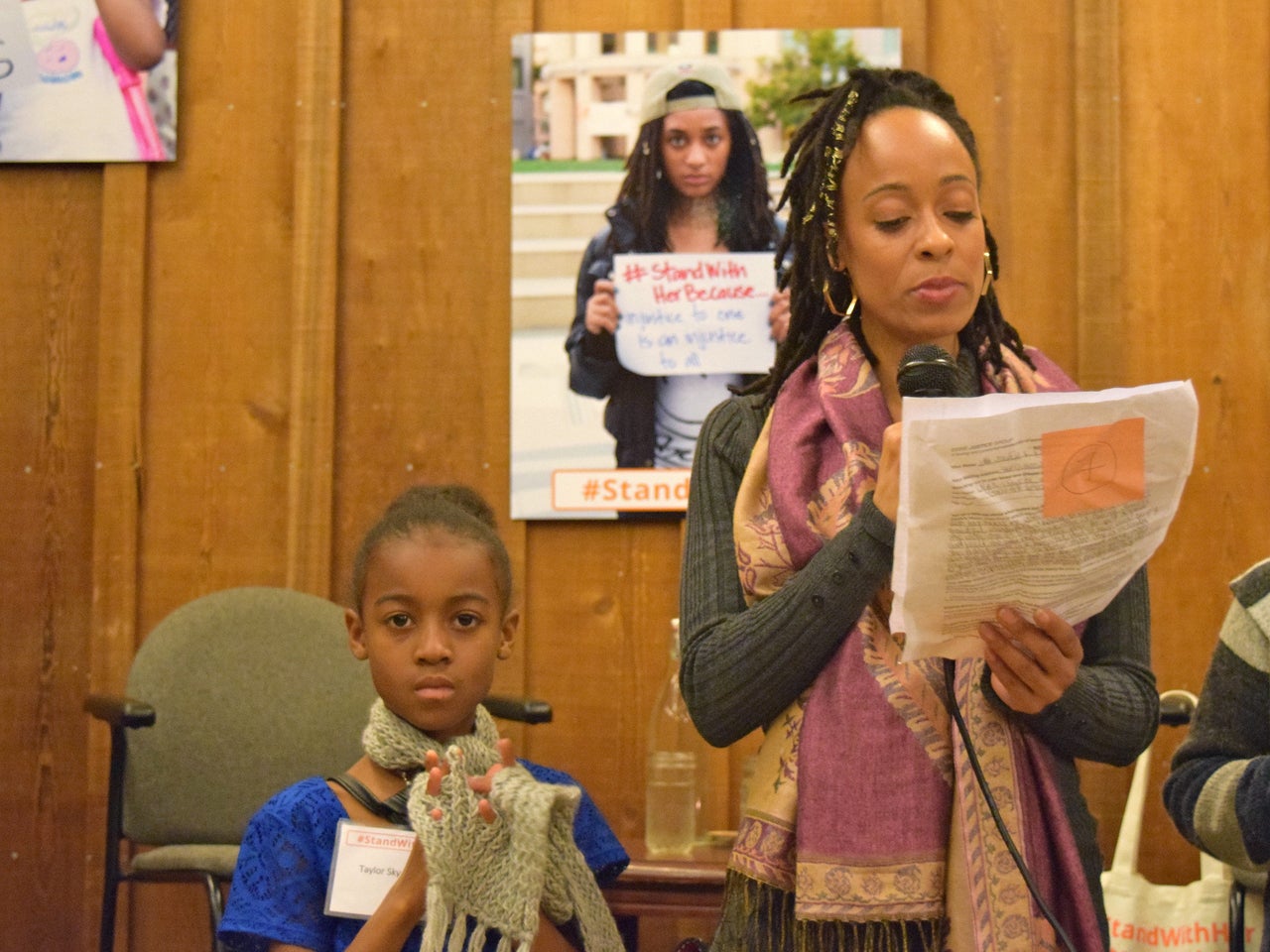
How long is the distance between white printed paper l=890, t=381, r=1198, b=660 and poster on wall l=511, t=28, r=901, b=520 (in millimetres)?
1725

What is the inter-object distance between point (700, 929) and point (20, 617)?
1.55 meters

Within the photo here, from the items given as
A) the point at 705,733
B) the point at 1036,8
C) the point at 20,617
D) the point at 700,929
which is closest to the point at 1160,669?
the point at 700,929

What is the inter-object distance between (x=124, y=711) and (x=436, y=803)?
108 cm

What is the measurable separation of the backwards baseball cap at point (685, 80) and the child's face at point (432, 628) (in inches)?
57.5

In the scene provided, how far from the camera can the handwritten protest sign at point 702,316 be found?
289 cm

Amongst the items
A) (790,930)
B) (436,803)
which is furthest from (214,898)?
(790,930)

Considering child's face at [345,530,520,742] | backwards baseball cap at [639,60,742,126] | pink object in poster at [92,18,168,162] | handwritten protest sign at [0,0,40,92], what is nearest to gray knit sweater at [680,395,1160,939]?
child's face at [345,530,520,742]

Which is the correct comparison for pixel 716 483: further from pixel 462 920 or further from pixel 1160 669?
pixel 1160 669

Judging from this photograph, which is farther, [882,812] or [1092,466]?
[882,812]

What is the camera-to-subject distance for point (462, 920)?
145 cm

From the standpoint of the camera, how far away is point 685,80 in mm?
2924

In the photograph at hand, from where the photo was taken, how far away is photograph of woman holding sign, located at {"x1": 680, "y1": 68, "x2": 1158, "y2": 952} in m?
1.27

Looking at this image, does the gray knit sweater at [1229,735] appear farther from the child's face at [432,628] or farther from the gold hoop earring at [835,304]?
the child's face at [432,628]

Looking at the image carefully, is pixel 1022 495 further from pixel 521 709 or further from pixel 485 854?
pixel 521 709
